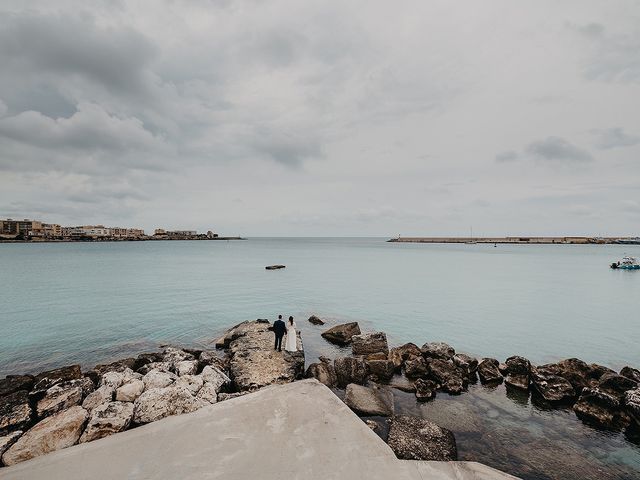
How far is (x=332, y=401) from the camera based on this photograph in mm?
9117

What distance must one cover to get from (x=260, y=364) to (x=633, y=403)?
43.4 ft

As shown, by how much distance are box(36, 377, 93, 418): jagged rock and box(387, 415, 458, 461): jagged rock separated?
9537 millimetres

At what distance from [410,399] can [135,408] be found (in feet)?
30.8

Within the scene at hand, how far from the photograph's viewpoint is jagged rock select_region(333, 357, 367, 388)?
13.0 metres

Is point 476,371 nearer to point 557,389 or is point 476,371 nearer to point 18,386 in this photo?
point 557,389

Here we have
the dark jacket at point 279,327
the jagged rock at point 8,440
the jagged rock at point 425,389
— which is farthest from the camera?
the dark jacket at point 279,327

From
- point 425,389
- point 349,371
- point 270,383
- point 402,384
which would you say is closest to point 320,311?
point 349,371

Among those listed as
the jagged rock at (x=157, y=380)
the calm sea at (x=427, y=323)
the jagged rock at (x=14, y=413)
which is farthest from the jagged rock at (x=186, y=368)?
the calm sea at (x=427, y=323)

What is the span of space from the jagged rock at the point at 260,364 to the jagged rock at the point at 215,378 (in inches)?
19.5

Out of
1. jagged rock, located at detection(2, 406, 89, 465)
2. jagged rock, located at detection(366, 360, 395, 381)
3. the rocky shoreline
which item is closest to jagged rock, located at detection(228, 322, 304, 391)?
the rocky shoreline

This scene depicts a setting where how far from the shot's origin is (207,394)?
401 inches

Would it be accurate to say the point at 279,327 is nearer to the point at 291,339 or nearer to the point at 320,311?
the point at 291,339

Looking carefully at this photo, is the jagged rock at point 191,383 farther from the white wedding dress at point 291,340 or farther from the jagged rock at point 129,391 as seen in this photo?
the white wedding dress at point 291,340

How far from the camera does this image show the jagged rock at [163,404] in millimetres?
8633
